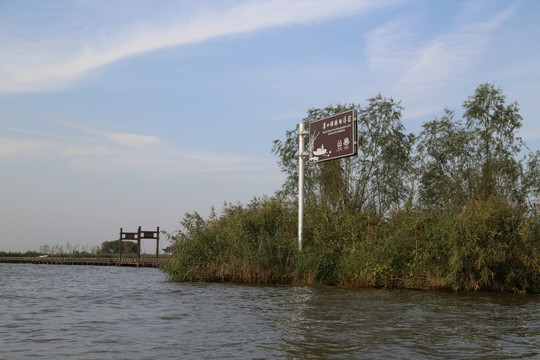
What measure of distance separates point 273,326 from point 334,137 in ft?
42.9

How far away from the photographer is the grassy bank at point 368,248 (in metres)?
16.0

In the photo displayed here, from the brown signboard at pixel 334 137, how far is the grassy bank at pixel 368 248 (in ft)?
7.83

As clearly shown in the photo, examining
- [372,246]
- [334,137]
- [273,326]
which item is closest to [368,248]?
[372,246]

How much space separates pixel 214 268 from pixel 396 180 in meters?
20.2

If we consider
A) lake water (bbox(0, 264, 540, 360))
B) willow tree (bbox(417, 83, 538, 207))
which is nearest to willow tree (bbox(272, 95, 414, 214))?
willow tree (bbox(417, 83, 538, 207))

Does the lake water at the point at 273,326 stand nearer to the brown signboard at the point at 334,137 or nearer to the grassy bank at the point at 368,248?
the grassy bank at the point at 368,248

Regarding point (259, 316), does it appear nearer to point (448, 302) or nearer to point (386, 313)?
point (386, 313)

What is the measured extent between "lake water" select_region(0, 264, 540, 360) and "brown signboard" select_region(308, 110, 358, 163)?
731 centimetres

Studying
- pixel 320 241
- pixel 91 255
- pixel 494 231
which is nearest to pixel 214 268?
pixel 320 241

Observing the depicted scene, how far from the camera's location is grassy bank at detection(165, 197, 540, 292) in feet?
52.4

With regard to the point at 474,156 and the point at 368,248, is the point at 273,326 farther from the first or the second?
the point at 474,156

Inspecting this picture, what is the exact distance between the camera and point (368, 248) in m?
17.8

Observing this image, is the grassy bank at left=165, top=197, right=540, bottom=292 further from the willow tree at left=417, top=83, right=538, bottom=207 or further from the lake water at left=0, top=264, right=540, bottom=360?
the willow tree at left=417, top=83, right=538, bottom=207

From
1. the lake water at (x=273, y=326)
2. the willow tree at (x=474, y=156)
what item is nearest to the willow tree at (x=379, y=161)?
the willow tree at (x=474, y=156)
